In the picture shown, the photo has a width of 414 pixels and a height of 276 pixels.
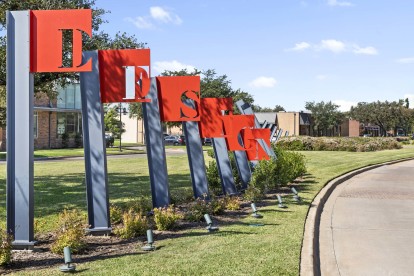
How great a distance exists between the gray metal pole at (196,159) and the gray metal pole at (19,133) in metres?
5.47

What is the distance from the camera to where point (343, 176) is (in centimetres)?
2156

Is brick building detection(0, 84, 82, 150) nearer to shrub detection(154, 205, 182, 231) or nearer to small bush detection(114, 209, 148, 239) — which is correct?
shrub detection(154, 205, 182, 231)

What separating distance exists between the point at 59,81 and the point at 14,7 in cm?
299

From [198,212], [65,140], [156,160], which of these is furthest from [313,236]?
[65,140]

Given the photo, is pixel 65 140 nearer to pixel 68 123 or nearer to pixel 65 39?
pixel 68 123

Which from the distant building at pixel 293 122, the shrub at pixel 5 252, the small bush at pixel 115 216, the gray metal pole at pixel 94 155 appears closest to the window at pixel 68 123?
the small bush at pixel 115 216

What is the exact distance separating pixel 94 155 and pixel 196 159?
4.25 m

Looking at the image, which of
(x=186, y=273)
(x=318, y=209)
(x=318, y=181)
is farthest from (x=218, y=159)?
(x=186, y=273)

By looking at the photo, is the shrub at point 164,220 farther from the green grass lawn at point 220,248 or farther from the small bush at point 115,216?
the small bush at point 115,216

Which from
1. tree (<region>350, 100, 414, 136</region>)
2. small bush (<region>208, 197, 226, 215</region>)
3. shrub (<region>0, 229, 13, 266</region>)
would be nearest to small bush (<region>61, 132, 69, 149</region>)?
small bush (<region>208, 197, 226, 215</region>)

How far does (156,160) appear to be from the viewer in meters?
11.1

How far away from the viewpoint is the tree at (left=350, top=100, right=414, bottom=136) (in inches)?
4414

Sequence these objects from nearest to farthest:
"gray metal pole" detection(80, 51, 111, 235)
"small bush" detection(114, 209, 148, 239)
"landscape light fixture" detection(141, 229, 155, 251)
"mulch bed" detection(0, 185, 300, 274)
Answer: "mulch bed" detection(0, 185, 300, 274) → "landscape light fixture" detection(141, 229, 155, 251) → "small bush" detection(114, 209, 148, 239) → "gray metal pole" detection(80, 51, 111, 235)

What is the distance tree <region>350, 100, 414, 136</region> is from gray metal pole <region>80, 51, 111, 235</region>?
364 feet
